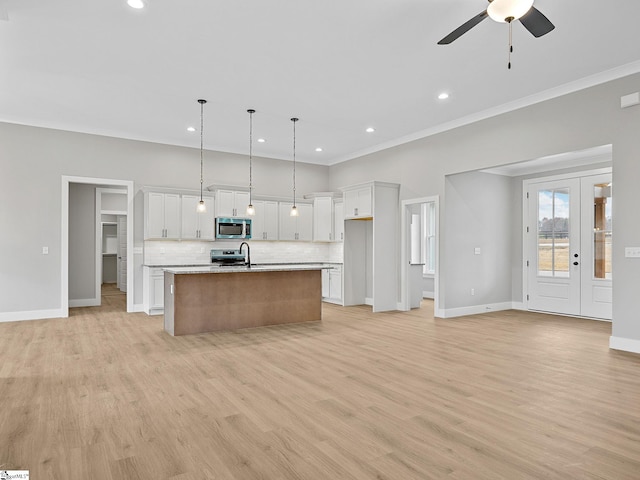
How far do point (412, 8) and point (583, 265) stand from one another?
18.7ft

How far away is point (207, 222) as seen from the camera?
26.1 feet

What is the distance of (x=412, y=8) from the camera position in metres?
3.60

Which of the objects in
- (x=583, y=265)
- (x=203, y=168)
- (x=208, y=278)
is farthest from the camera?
(x=203, y=168)

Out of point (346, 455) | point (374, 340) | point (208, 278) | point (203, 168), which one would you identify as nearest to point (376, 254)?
point (374, 340)

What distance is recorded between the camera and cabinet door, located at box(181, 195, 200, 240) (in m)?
7.70

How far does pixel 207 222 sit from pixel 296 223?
6.82ft

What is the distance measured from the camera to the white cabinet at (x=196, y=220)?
7711mm

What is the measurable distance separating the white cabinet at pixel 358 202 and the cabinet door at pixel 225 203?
2341 mm

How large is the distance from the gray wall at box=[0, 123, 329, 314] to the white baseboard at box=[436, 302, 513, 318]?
5636 mm

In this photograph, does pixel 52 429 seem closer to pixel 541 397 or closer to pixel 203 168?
pixel 541 397

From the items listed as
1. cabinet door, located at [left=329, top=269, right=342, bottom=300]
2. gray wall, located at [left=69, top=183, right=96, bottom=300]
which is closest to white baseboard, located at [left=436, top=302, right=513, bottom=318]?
cabinet door, located at [left=329, top=269, right=342, bottom=300]

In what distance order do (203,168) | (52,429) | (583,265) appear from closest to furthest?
1. (52,429)
2. (583,265)
3. (203,168)

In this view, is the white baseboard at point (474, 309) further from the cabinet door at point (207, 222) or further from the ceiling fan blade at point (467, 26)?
the ceiling fan blade at point (467, 26)

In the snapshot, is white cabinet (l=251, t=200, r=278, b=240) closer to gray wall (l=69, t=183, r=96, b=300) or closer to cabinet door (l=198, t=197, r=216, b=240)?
cabinet door (l=198, t=197, r=216, b=240)
